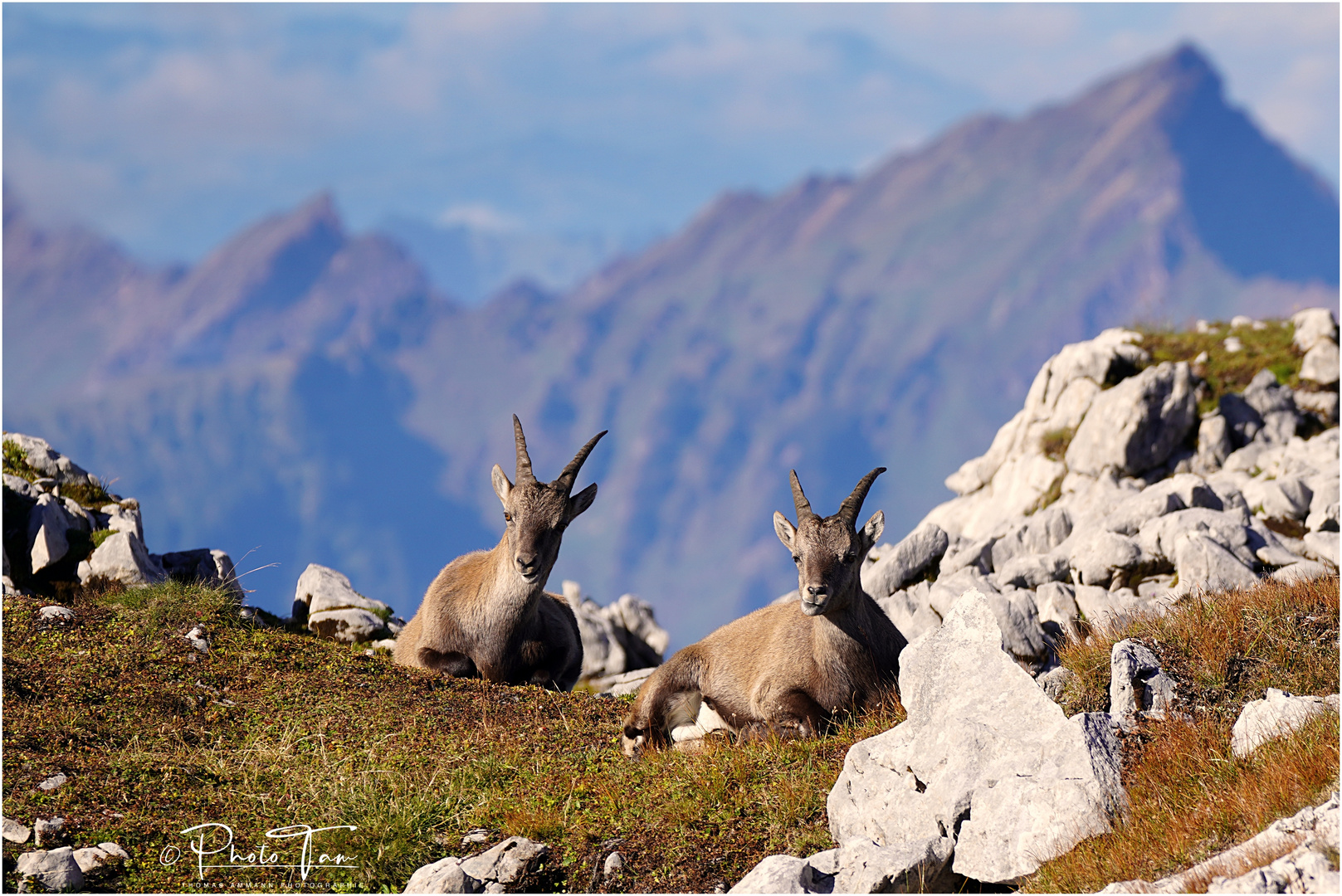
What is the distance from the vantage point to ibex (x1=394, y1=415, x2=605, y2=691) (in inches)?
667

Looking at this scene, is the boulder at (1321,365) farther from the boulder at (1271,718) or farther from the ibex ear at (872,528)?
the boulder at (1271,718)

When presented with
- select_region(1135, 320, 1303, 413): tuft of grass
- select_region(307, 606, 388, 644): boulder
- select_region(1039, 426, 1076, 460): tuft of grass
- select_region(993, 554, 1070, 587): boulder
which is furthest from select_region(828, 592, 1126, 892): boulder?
select_region(1135, 320, 1303, 413): tuft of grass

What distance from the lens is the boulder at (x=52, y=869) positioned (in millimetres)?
10211

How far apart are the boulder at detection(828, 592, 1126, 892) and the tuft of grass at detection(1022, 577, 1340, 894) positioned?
0.33m

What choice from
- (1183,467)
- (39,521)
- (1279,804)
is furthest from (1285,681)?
(1183,467)

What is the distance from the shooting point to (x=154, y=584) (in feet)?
59.1

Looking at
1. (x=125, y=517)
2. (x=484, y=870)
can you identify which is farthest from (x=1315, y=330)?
(x=484, y=870)

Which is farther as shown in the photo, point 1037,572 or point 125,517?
point 1037,572

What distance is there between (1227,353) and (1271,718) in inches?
1053

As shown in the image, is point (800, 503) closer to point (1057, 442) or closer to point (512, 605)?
point (512, 605)

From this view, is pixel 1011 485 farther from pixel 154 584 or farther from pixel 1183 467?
pixel 154 584

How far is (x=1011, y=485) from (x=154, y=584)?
21601mm

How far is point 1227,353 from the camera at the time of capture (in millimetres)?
33719

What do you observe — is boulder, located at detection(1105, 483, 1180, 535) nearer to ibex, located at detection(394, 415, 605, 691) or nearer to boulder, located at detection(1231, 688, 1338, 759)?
ibex, located at detection(394, 415, 605, 691)
